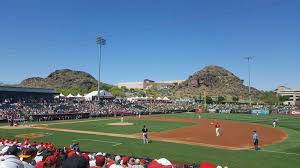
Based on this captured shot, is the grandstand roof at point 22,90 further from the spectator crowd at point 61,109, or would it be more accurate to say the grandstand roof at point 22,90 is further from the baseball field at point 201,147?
the baseball field at point 201,147

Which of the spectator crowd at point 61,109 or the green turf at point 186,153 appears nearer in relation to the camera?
the green turf at point 186,153

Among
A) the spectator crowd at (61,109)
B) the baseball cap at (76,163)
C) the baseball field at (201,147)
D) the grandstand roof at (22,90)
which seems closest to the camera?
the baseball cap at (76,163)

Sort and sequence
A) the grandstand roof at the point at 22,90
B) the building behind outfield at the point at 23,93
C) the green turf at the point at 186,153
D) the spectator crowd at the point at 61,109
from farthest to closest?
the building behind outfield at the point at 23,93, the grandstand roof at the point at 22,90, the spectator crowd at the point at 61,109, the green turf at the point at 186,153

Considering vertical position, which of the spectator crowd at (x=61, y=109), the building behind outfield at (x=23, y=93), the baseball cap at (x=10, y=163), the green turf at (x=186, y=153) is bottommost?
the green turf at (x=186, y=153)

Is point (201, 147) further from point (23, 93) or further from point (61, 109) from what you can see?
point (23, 93)

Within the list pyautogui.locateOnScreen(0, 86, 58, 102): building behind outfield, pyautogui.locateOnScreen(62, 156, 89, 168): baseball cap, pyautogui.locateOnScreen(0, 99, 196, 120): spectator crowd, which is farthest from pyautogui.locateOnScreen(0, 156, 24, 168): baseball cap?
pyautogui.locateOnScreen(0, 86, 58, 102): building behind outfield

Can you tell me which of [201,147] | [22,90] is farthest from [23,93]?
[201,147]

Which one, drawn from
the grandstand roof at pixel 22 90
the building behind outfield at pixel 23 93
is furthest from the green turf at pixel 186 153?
the building behind outfield at pixel 23 93

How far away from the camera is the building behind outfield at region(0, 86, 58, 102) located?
232ft

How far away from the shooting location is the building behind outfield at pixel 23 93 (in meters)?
70.6

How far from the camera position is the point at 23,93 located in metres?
75.2

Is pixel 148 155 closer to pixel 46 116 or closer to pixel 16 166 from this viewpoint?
pixel 16 166

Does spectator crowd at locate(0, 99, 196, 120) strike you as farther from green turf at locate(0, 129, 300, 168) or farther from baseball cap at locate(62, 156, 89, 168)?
baseball cap at locate(62, 156, 89, 168)

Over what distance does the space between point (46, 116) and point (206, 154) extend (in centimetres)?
3983
